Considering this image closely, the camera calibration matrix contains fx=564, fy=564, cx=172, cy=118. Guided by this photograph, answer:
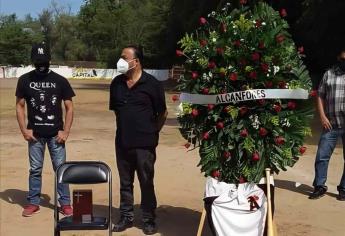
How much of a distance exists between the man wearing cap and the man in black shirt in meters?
0.86

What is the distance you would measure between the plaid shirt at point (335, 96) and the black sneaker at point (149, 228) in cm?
297

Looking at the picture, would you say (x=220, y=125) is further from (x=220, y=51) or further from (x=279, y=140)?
(x=220, y=51)

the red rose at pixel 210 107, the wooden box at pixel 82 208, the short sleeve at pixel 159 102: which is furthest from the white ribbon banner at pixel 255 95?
the wooden box at pixel 82 208

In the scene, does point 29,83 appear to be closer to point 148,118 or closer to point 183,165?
point 148,118

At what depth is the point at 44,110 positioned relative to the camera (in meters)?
6.55

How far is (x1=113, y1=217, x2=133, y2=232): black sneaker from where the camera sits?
6.01m

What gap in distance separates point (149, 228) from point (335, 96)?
3153 millimetres

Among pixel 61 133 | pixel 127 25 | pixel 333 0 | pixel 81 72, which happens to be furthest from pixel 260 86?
pixel 127 25

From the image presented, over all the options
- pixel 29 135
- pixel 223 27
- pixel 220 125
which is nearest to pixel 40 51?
pixel 29 135

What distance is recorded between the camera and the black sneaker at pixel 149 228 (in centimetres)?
594


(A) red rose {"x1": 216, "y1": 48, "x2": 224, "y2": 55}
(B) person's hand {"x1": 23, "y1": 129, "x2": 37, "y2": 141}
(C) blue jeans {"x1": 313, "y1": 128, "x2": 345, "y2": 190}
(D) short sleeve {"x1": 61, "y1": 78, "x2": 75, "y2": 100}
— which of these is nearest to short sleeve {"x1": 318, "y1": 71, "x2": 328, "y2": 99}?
Result: (C) blue jeans {"x1": 313, "y1": 128, "x2": 345, "y2": 190}

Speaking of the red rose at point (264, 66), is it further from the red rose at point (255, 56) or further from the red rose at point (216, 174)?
the red rose at point (216, 174)

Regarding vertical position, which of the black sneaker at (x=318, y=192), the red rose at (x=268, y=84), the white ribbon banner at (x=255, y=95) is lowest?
the black sneaker at (x=318, y=192)

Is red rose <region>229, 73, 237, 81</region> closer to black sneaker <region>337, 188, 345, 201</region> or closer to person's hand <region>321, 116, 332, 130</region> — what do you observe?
person's hand <region>321, 116, 332, 130</region>
